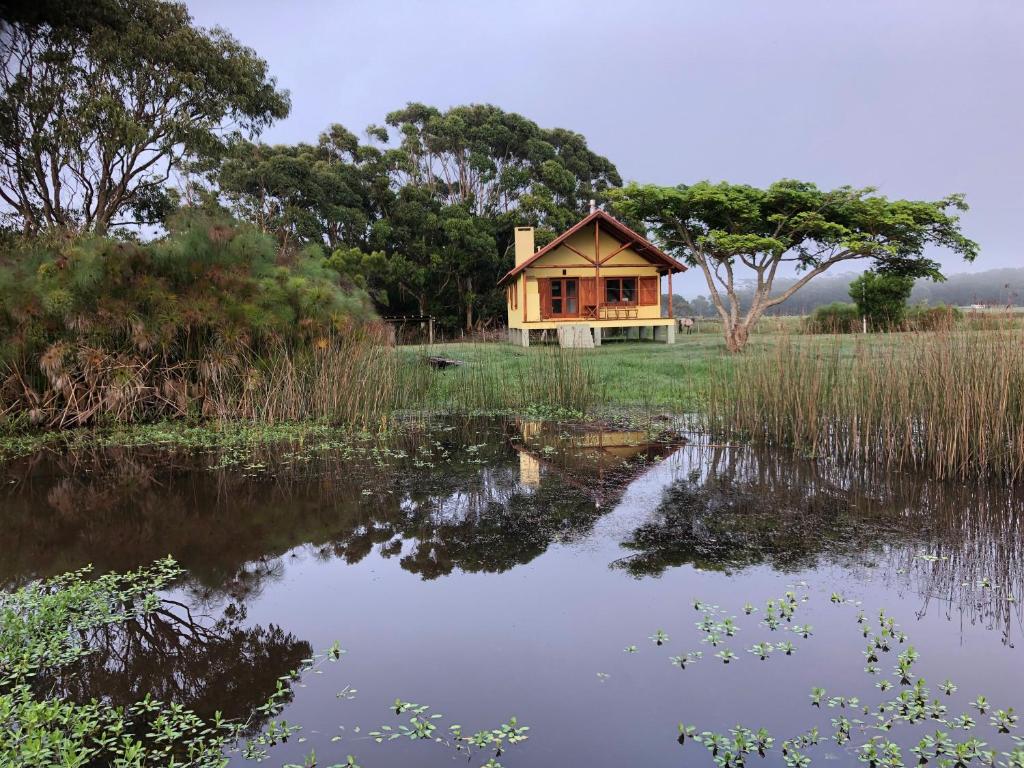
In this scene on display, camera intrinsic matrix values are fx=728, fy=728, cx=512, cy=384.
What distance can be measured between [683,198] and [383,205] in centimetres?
1174

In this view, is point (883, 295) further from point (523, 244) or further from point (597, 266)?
point (523, 244)

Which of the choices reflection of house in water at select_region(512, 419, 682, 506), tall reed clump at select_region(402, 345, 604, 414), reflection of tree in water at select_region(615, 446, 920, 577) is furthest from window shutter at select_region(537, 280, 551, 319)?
reflection of tree in water at select_region(615, 446, 920, 577)

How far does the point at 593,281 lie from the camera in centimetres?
2116

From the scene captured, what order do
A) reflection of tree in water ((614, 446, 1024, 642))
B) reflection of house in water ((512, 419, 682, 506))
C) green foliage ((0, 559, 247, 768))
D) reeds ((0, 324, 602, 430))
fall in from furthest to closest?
1. reeds ((0, 324, 602, 430))
2. reflection of house in water ((512, 419, 682, 506))
3. reflection of tree in water ((614, 446, 1024, 642))
4. green foliage ((0, 559, 247, 768))

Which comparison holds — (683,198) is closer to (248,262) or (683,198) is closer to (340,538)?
(248,262)

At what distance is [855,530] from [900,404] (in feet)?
6.09

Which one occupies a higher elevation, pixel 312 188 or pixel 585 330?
pixel 312 188

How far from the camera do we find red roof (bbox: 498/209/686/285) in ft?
63.8

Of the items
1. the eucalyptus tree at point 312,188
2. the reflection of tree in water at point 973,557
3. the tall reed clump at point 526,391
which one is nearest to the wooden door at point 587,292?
the eucalyptus tree at point 312,188

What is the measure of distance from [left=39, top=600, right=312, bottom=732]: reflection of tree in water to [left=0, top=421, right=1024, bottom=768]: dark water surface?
1 cm

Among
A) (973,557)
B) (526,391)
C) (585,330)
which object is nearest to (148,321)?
(526,391)

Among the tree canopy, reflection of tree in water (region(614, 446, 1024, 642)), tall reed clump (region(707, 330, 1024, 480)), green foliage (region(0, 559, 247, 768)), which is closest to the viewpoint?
green foliage (region(0, 559, 247, 768))

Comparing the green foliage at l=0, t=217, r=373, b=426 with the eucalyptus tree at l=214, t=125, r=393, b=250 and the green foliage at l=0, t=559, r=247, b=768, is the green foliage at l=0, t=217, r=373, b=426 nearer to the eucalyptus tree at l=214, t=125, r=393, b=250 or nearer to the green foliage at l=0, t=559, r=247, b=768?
the green foliage at l=0, t=559, r=247, b=768

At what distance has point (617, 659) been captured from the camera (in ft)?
9.69
